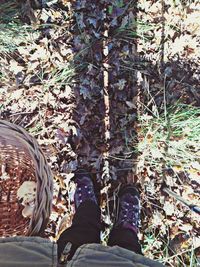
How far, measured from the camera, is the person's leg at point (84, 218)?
2.26 m

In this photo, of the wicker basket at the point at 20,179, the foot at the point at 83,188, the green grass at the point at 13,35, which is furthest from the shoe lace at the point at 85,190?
the green grass at the point at 13,35

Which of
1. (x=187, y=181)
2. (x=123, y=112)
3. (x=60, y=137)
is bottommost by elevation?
(x=187, y=181)

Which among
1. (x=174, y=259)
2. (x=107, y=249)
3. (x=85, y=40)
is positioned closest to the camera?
(x=107, y=249)

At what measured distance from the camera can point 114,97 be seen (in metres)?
2.64

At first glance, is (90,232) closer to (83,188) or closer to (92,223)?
(92,223)

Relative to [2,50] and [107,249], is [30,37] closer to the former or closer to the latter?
[2,50]

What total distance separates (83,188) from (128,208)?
0.94 ft

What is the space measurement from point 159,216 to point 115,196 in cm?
29

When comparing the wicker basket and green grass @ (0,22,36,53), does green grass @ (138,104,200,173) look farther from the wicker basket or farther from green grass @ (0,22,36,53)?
green grass @ (0,22,36,53)

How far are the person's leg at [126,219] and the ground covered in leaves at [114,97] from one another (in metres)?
0.06

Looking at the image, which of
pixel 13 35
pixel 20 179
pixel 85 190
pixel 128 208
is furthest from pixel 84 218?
pixel 13 35

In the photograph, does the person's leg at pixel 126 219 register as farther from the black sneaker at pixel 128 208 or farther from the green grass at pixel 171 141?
the green grass at pixel 171 141

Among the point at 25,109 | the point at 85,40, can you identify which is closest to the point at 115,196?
the point at 25,109

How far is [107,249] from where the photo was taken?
1815mm
